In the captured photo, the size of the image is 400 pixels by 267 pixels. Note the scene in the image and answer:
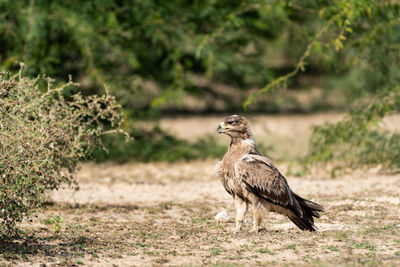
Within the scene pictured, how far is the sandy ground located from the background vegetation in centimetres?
104

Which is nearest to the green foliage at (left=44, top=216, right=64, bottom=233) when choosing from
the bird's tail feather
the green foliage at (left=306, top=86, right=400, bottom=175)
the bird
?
the bird

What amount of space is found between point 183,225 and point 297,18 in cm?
928

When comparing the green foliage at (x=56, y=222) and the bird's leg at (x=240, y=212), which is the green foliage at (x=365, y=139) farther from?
the green foliage at (x=56, y=222)

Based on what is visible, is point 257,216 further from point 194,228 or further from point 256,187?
point 194,228

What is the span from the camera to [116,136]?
39.5ft

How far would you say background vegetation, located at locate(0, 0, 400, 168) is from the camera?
994 centimetres

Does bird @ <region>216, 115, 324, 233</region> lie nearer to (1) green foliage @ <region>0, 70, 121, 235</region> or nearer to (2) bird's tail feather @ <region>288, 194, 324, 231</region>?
(2) bird's tail feather @ <region>288, 194, 324, 231</region>

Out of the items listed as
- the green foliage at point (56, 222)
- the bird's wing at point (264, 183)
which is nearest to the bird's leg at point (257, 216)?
the bird's wing at point (264, 183)

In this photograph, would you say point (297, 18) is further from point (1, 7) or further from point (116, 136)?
point (1, 7)

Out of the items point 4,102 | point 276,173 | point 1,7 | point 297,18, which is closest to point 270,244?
point 276,173

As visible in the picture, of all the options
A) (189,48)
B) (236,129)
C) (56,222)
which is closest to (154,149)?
(189,48)

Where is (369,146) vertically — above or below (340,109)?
below

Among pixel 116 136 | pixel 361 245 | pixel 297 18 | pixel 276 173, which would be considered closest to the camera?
pixel 361 245

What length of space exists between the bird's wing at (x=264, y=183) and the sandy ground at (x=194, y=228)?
1.04ft
